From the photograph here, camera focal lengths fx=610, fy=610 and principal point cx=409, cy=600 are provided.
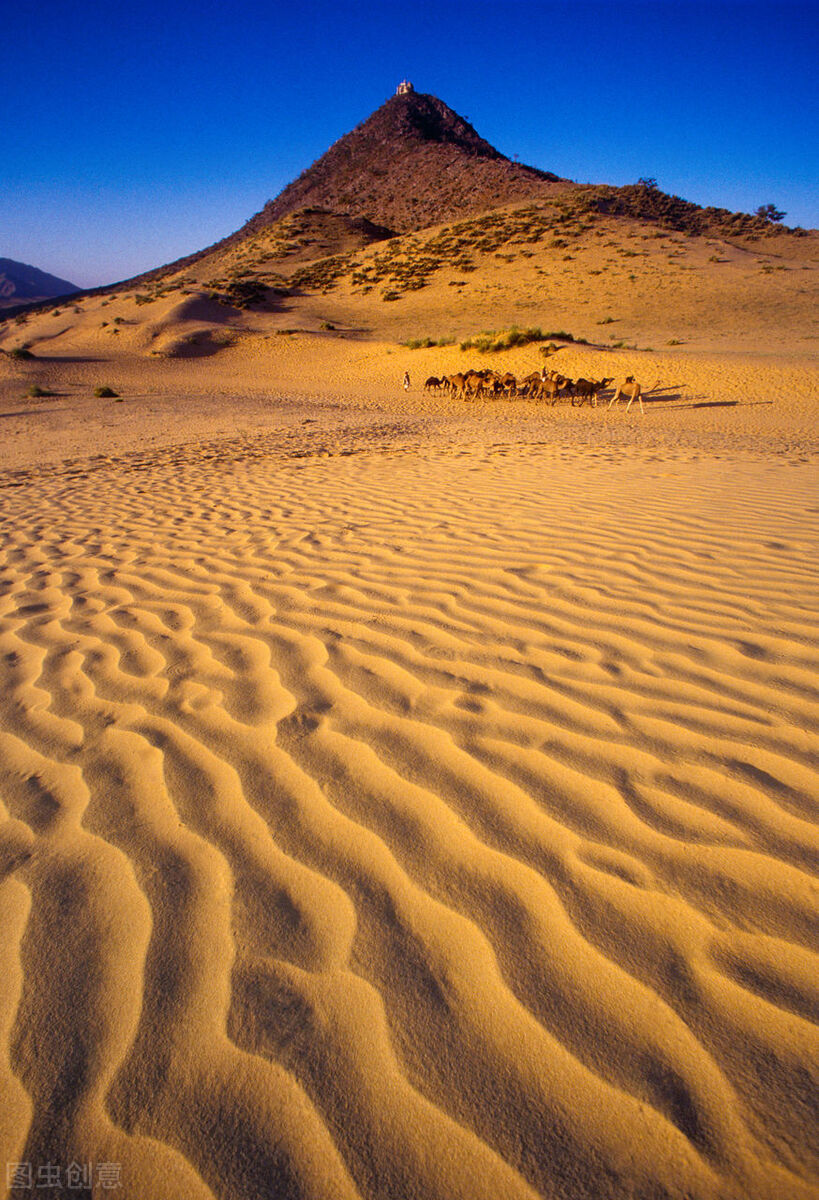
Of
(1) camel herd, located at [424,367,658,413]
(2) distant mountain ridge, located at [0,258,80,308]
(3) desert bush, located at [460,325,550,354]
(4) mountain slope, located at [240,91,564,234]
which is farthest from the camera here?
(2) distant mountain ridge, located at [0,258,80,308]

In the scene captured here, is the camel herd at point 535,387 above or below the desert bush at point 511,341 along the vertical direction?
below

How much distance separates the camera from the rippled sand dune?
1069 millimetres

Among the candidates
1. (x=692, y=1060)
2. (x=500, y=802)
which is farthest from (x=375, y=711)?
(x=692, y=1060)

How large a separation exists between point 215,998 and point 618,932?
899 millimetres

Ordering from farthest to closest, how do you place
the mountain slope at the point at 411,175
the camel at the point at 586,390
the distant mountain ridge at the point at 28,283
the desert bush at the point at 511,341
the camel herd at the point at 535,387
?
the distant mountain ridge at the point at 28,283 < the mountain slope at the point at 411,175 < the desert bush at the point at 511,341 < the camel herd at the point at 535,387 < the camel at the point at 586,390

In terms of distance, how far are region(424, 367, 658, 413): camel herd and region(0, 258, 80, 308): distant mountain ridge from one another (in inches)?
4516

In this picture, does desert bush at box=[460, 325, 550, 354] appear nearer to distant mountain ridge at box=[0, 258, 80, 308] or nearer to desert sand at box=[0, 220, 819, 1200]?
desert sand at box=[0, 220, 819, 1200]

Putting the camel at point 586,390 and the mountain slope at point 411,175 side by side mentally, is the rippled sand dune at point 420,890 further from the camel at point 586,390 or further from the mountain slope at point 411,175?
the mountain slope at point 411,175

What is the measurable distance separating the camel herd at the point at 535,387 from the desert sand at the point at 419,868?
10809mm

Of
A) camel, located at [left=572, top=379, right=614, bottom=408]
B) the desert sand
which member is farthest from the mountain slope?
the desert sand

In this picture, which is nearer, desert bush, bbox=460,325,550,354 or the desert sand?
the desert sand

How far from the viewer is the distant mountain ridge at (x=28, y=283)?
124312 millimetres

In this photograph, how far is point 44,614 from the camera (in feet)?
11.3

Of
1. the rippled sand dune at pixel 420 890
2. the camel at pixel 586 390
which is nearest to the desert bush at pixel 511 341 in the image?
the camel at pixel 586 390
